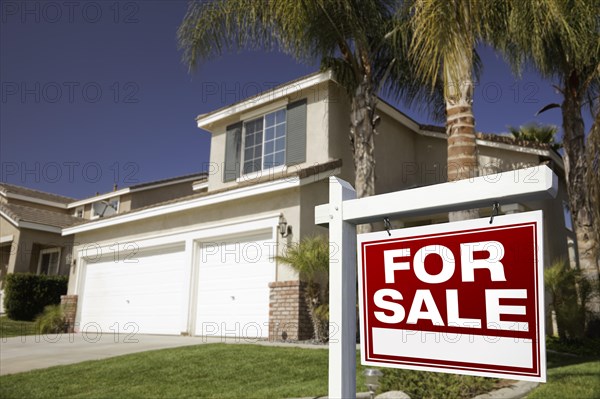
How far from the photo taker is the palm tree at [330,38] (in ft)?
35.8

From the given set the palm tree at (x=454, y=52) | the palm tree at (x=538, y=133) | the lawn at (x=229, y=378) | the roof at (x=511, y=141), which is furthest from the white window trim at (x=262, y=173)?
the palm tree at (x=538, y=133)

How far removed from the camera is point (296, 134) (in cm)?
1455

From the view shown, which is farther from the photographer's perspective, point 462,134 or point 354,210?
point 462,134

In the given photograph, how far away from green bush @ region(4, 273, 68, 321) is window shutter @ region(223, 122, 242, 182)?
33.5 feet

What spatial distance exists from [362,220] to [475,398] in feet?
11.5

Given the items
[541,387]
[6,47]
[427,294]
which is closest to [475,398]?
[541,387]

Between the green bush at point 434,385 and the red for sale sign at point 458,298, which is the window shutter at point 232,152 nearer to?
the green bush at point 434,385

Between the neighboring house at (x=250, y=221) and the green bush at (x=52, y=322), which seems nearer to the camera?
the neighboring house at (x=250, y=221)

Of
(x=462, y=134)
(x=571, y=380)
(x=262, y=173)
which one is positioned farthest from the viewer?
(x=262, y=173)

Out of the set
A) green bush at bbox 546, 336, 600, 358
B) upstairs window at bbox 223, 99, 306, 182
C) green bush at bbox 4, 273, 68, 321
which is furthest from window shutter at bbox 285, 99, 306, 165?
green bush at bbox 4, 273, 68, 321

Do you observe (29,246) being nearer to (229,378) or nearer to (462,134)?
(229,378)

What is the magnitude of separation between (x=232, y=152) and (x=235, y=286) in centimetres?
516

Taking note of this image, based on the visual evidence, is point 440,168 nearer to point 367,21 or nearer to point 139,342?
point 367,21
